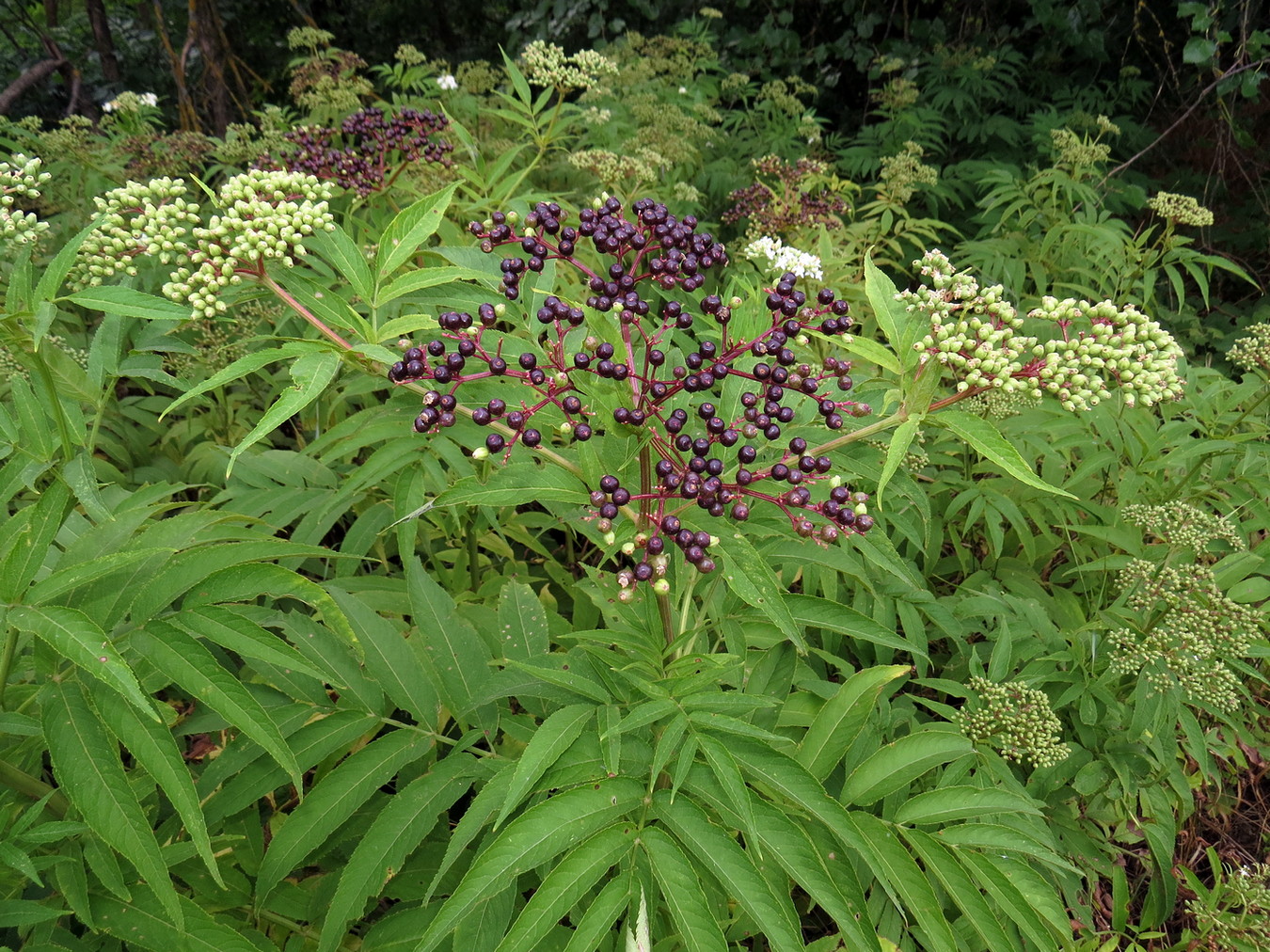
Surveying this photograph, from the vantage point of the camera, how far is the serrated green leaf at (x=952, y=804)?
2109 millimetres

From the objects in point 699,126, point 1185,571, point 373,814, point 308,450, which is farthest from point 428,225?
point 699,126

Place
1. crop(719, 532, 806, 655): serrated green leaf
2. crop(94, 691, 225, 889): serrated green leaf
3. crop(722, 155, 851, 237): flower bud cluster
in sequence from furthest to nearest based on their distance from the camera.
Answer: crop(722, 155, 851, 237): flower bud cluster
crop(719, 532, 806, 655): serrated green leaf
crop(94, 691, 225, 889): serrated green leaf

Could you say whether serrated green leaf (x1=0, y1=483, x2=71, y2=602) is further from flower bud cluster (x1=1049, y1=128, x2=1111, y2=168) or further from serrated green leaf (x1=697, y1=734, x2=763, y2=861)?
flower bud cluster (x1=1049, y1=128, x2=1111, y2=168)

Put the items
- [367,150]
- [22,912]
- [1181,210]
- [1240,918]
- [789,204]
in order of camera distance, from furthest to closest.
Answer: [789,204]
[1181,210]
[367,150]
[1240,918]
[22,912]

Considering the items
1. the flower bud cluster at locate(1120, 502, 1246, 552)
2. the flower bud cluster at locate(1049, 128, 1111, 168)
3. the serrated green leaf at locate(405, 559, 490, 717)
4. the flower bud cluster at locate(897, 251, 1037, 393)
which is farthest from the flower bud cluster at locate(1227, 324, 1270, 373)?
the serrated green leaf at locate(405, 559, 490, 717)

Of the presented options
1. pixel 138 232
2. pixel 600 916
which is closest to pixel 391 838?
pixel 600 916

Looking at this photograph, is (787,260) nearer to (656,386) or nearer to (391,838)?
(656,386)

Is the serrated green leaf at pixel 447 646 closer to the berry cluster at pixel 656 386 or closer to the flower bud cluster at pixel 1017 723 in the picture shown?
the berry cluster at pixel 656 386

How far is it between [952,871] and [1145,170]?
11.2 meters

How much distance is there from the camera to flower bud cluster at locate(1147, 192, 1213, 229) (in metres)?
4.96

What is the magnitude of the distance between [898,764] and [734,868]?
29.8 inches

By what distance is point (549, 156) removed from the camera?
289 inches

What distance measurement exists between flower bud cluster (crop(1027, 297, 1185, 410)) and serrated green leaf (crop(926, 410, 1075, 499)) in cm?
Result: 37

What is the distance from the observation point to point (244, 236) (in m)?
1.93
